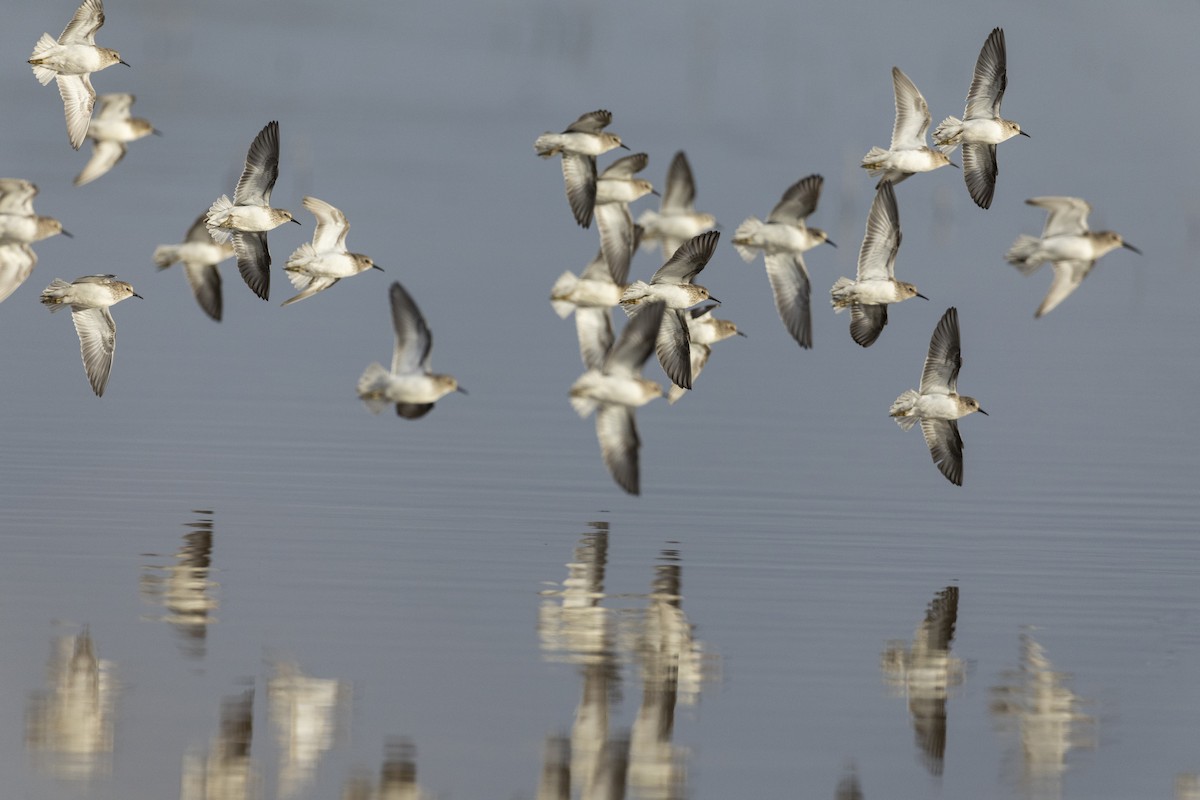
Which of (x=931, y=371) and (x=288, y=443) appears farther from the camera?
(x=288, y=443)

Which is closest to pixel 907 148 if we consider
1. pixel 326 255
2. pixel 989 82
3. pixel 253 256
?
pixel 989 82

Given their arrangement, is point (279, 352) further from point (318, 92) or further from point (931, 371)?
point (318, 92)

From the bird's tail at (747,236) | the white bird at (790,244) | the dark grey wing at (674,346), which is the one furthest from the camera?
the bird's tail at (747,236)

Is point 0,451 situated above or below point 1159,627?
above

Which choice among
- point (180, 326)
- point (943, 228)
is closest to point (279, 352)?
point (180, 326)

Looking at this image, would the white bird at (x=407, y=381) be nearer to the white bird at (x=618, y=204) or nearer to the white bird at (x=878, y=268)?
the white bird at (x=878, y=268)

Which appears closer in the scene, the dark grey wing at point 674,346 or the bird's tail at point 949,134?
the dark grey wing at point 674,346

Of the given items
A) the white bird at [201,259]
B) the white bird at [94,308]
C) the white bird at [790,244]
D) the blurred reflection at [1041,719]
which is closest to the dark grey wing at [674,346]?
the white bird at [790,244]

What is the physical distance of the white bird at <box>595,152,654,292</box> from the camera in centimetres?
2594

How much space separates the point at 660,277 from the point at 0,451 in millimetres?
13031

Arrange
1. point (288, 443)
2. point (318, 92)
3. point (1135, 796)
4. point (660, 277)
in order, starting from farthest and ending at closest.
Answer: point (318, 92)
point (288, 443)
point (660, 277)
point (1135, 796)

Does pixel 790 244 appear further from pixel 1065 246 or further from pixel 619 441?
pixel 619 441

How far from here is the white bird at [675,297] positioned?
2255 centimetres

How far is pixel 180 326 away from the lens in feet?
176
